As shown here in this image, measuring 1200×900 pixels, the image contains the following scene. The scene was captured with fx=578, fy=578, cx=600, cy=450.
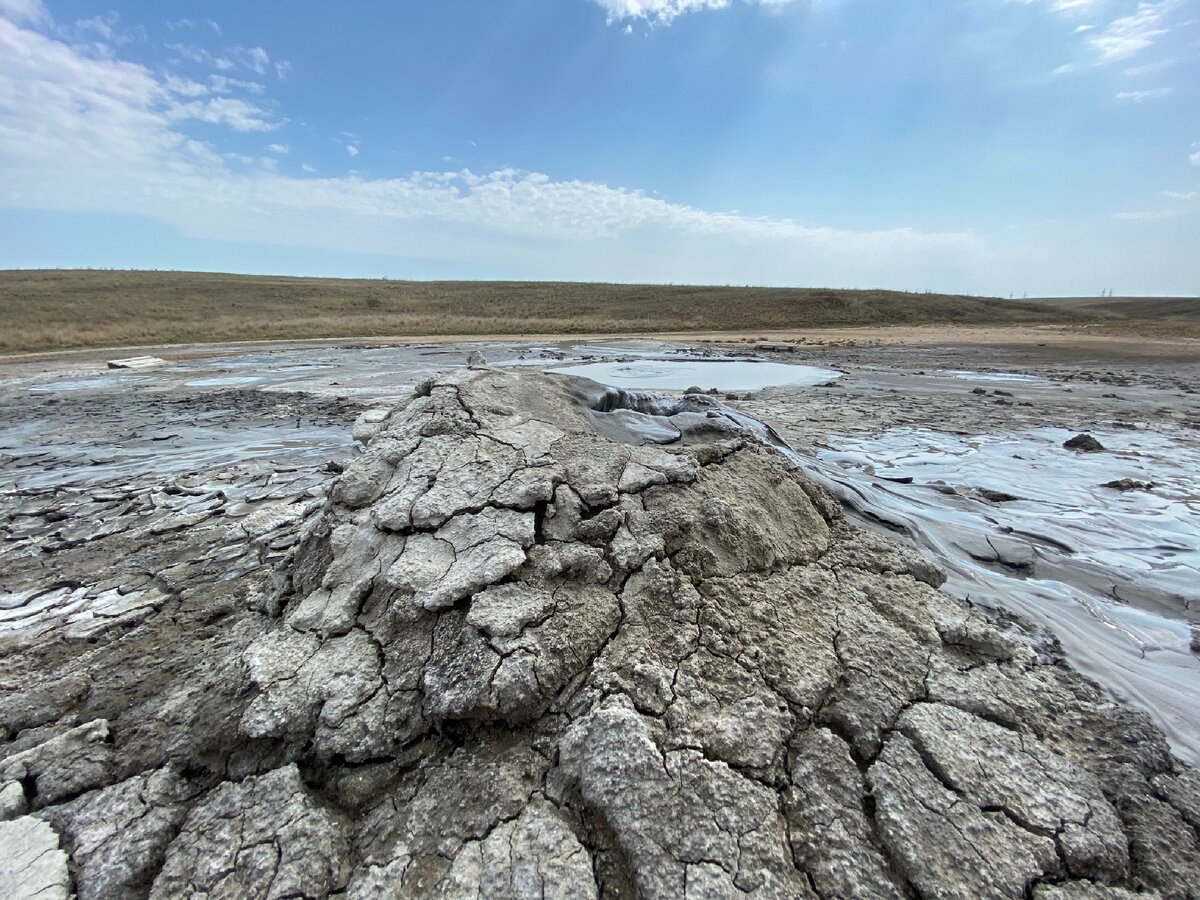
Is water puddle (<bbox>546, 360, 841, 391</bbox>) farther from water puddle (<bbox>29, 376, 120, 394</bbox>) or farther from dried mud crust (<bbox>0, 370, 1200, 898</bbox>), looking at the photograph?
water puddle (<bbox>29, 376, 120, 394</bbox>)

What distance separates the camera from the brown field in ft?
86.3

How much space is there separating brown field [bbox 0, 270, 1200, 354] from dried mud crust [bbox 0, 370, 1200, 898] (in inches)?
988

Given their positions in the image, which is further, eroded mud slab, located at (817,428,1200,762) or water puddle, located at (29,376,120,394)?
water puddle, located at (29,376,120,394)

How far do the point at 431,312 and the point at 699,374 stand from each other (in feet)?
115

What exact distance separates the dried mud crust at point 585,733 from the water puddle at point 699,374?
24.5 feet

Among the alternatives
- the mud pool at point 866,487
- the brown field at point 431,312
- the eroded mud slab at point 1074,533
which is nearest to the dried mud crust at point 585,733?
the eroded mud slab at point 1074,533

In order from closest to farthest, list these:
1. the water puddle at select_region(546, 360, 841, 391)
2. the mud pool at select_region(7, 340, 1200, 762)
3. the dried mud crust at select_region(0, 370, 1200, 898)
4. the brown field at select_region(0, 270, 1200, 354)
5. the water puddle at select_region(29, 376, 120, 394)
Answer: the dried mud crust at select_region(0, 370, 1200, 898) → the mud pool at select_region(7, 340, 1200, 762) → the water puddle at select_region(546, 360, 841, 391) → the water puddle at select_region(29, 376, 120, 394) → the brown field at select_region(0, 270, 1200, 354)

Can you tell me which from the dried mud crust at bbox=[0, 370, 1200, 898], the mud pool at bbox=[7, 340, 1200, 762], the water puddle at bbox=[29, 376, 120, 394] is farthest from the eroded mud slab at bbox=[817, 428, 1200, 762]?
the water puddle at bbox=[29, 376, 120, 394]

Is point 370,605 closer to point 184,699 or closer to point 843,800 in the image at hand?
point 184,699

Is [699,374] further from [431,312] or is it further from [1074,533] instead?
[431,312]

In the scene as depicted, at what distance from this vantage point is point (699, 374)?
12.4m

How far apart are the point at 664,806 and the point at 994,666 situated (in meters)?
1.41

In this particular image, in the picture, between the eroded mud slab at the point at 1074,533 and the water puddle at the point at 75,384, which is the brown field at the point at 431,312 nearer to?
the water puddle at the point at 75,384

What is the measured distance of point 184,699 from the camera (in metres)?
2.10
